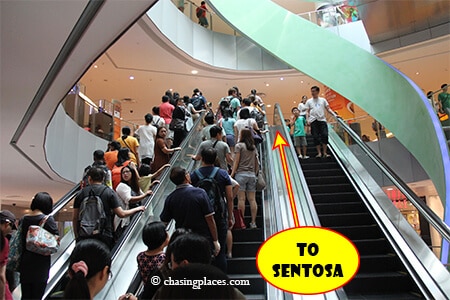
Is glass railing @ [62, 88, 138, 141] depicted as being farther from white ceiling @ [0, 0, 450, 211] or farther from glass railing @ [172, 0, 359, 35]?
glass railing @ [172, 0, 359, 35]

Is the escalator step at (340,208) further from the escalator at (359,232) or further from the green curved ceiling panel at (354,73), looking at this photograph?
the green curved ceiling panel at (354,73)

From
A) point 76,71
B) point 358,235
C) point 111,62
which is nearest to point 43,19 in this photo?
point 76,71

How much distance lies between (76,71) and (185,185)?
284 centimetres

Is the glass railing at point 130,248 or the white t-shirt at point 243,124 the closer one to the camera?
the glass railing at point 130,248

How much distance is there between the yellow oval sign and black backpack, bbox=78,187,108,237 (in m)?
1.54

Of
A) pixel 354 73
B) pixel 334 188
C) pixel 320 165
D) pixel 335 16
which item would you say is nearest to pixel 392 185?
pixel 334 188

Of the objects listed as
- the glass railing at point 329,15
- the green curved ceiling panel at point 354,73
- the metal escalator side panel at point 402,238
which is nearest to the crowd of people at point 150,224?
the metal escalator side panel at point 402,238

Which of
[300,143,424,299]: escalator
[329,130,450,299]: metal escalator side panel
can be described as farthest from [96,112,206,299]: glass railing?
[329,130,450,299]: metal escalator side panel

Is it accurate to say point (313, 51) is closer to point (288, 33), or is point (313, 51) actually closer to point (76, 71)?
point (288, 33)

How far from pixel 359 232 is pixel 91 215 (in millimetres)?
3208

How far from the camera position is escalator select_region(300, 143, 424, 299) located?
3.90 meters

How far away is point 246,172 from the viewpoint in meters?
5.40

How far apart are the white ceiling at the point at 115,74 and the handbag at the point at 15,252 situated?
2.04m

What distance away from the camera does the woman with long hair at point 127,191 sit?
183 inches
